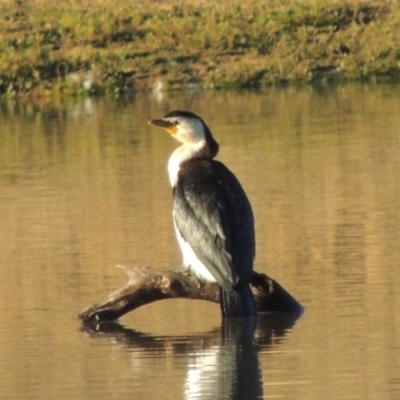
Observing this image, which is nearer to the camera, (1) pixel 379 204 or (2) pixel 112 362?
(2) pixel 112 362

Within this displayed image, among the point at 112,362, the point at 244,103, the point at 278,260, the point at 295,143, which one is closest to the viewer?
the point at 112,362

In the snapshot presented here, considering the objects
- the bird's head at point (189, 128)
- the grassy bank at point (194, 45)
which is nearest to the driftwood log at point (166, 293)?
the bird's head at point (189, 128)

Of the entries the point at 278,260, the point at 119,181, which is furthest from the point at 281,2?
the point at 278,260

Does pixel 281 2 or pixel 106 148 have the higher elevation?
pixel 281 2

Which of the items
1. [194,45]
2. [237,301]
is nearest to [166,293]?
[237,301]

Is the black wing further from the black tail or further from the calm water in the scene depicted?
the calm water

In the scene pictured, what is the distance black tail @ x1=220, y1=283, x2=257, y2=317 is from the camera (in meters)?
10.3

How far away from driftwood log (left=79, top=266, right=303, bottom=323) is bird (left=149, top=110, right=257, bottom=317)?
0.36 ft

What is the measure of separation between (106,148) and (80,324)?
31.8 feet

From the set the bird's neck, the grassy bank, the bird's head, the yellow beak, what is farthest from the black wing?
the grassy bank

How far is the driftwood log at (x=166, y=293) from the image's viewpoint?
10.5 meters

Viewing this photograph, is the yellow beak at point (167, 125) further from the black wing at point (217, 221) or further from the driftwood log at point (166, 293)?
the driftwood log at point (166, 293)

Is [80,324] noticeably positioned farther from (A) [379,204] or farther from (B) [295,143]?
(B) [295,143]

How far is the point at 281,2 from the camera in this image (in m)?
33.9
